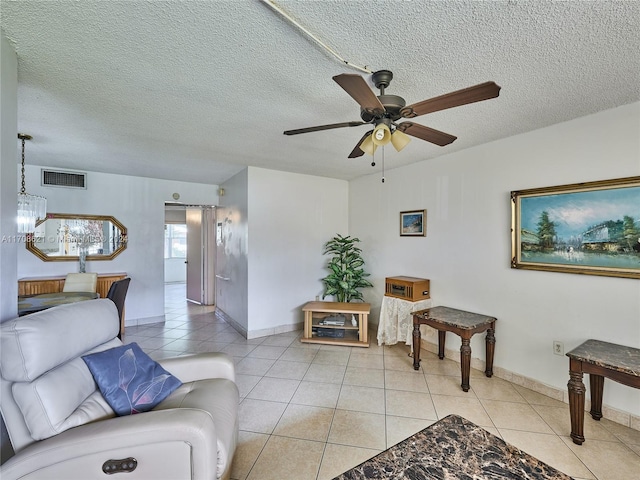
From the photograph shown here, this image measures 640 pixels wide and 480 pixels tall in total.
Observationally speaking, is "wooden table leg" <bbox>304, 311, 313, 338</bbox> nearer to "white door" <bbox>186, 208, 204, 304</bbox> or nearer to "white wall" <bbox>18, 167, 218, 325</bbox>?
"white wall" <bbox>18, 167, 218, 325</bbox>

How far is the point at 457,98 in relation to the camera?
1.38 m

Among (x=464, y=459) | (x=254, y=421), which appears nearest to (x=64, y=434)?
(x=254, y=421)

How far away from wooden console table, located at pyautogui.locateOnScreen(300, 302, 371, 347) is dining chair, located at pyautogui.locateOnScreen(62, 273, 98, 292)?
2.71 meters

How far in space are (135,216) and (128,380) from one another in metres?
3.85

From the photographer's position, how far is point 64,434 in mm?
1122

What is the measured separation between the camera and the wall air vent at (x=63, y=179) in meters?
3.98

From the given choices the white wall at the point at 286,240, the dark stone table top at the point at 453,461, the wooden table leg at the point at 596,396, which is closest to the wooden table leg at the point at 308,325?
the white wall at the point at 286,240

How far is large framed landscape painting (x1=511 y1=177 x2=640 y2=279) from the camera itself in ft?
6.72

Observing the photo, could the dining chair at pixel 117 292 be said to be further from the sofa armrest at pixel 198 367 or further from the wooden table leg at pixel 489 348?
the wooden table leg at pixel 489 348

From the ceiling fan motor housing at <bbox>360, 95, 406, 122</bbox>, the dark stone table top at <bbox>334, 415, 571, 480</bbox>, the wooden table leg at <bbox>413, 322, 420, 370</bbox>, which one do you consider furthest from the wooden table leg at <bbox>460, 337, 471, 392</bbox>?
the ceiling fan motor housing at <bbox>360, 95, 406, 122</bbox>

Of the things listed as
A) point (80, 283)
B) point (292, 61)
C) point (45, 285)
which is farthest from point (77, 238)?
point (292, 61)

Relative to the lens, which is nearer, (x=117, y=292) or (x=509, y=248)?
(x=509, y=248)

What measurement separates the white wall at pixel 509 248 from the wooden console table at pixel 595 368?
0.76 ft

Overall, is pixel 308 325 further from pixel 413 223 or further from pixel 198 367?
pixel 198 367
